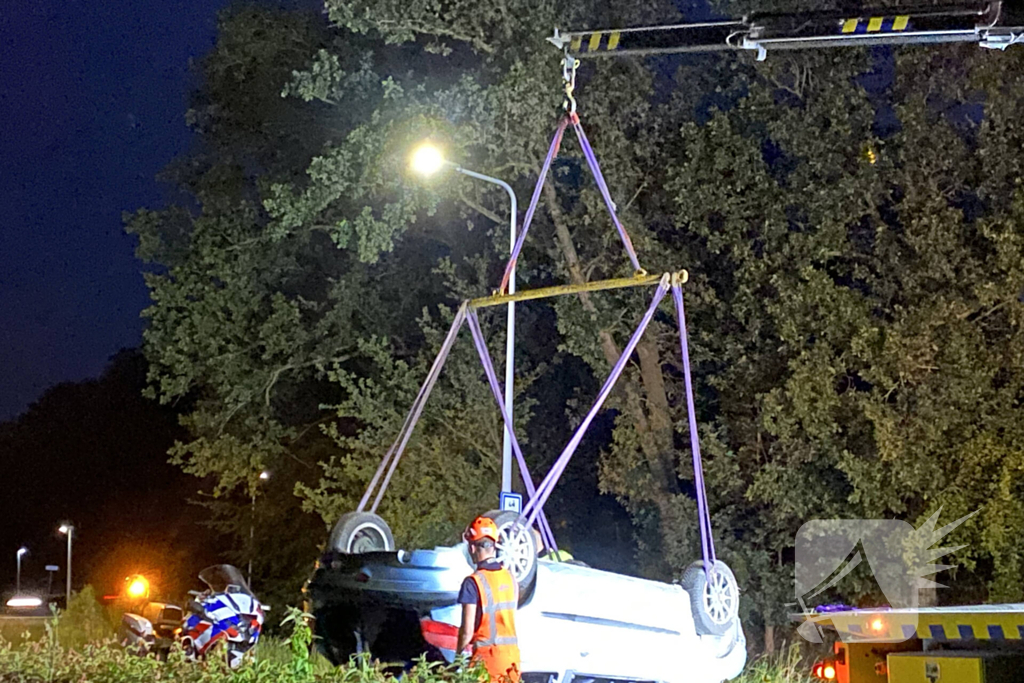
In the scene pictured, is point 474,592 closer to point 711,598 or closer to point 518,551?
point 518,551

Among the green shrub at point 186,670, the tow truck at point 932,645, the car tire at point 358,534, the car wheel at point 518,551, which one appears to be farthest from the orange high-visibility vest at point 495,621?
the tow truck at point 932,645

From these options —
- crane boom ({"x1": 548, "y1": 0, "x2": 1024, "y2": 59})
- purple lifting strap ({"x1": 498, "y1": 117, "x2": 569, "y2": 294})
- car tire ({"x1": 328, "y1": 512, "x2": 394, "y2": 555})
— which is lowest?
car tire ({"x1": 328, "y1": 512, "x2": 394, "y2": 555})

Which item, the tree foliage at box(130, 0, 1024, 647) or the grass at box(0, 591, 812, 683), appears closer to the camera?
the grass at box(0, 591, 812, 683)

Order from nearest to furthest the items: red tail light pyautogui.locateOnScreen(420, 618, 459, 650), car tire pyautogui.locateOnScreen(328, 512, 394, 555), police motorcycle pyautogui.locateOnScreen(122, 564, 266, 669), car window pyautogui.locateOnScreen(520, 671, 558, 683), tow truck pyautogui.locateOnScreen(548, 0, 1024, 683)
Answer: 1. tow truck pyautogui.locateOnScreen(548, 0, 1024, 683)
2. red tail light pyautogui.locateOnScreen(420, 618, 459, 650)
3. car window pyautogui.locateOnScreen(520, 671, 558, 683)
4. car tire pyautogui.locateOnScreen(328, 512, 394, 555)
5. police motorcycle pyautogui.locateOnScreen(122, 564, 266, 669)

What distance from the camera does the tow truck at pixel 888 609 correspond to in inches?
275

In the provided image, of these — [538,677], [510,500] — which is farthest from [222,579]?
[538,677]

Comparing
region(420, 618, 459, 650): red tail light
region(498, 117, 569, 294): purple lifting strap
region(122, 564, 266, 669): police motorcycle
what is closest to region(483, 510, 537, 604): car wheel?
region(420, 618, 459, 650): red tail light

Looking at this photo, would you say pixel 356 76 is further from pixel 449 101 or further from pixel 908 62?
pixel 908 62

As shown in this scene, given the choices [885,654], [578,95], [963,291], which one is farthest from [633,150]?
[885,654]

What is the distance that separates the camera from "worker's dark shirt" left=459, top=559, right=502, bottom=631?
686 centimetres

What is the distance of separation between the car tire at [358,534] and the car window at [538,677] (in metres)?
1.64

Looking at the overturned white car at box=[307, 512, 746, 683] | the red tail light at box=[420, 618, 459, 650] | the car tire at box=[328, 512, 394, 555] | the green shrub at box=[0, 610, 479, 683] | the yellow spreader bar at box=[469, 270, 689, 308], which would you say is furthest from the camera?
the yellow spreader bar at box=[469, 270, 689, 308]

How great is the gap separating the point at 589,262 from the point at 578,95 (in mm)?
2607

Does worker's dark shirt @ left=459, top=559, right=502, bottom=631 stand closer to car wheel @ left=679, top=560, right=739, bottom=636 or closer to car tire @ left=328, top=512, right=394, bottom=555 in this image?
car tire @ left=328, top=512, right=394, bottom=555
